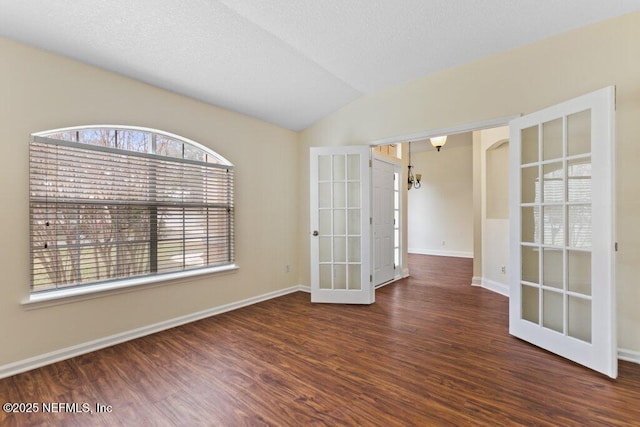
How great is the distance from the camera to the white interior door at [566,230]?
208cm

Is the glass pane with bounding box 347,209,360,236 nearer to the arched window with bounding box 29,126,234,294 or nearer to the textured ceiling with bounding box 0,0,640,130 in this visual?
the arched window with bounding box 29,126,234,294

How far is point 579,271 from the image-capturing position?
2293 mm

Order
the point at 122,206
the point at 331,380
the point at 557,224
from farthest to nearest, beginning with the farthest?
the point at 122,206 < the point at 557,224 < the point at 331,380

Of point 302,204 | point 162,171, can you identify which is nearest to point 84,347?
point 162,171

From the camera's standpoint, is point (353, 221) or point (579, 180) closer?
point (579, 180)

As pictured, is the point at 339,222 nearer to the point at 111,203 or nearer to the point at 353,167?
the point at 353,167

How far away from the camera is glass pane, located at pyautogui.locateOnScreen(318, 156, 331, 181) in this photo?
399 centimetres

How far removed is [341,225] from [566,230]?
2.37 meters

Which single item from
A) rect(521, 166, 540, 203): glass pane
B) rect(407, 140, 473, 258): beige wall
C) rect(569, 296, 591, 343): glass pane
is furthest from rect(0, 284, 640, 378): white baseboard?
rect(407, 140, 473, 258): beige wall

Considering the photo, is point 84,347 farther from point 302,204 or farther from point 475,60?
point 475,60

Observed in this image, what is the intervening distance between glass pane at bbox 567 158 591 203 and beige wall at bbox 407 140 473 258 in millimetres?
5880

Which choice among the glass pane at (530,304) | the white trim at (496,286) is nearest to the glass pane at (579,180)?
the glass pane at (530,304)

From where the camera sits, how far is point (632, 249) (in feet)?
7.52

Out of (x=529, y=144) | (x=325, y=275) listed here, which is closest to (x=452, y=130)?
(x=529, y=144)
